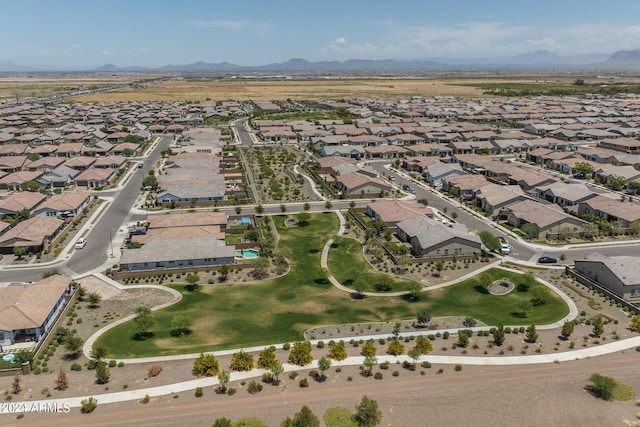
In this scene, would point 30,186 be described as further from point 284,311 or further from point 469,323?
point 469,323

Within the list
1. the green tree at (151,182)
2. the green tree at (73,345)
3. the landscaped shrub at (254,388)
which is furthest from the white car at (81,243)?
the landscaped shrub at (254,388)

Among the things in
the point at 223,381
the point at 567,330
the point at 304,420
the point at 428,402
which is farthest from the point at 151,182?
the point at 567,330

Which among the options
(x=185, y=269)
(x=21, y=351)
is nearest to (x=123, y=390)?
(x=21, y=351)

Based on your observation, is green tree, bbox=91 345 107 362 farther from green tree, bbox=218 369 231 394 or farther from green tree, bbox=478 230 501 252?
green tree, bbox=478 230 501 252

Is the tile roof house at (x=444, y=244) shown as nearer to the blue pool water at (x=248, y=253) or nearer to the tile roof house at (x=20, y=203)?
the blue pool water at (x=248, y=253)

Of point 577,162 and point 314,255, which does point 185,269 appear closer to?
point 314,255

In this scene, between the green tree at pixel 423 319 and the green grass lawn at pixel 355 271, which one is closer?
the green tree at pixel 423 319
